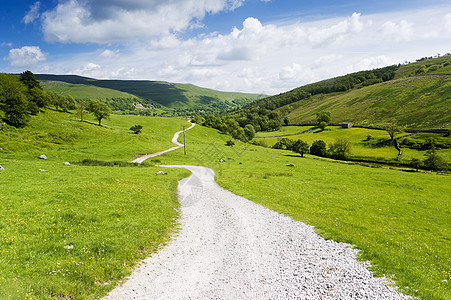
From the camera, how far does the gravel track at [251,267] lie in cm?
1028

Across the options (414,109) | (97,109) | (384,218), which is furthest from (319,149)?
(414,109)

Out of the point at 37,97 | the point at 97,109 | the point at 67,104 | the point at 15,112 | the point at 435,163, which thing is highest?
the point at 67,104

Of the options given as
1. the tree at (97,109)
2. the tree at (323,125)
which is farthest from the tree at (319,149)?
the tree at (97,109)

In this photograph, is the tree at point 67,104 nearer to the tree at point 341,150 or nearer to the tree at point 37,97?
the tree at point 37,97

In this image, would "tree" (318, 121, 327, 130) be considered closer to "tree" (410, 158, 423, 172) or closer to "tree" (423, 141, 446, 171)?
"tree" (410, 158, 423, 172)

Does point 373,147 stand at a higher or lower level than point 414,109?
lower

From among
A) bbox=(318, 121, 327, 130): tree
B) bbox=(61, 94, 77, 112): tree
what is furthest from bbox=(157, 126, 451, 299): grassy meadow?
bbox=(318, 121, 327, 130): tree

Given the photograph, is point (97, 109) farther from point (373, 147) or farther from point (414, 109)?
point (414, 109)

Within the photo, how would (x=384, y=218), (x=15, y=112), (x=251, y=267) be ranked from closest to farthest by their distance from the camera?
(x=251, y=267) → (x=384, y=218) → (x=15, y=112)

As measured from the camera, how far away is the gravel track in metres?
10.3

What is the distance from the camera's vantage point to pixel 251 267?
502 inches

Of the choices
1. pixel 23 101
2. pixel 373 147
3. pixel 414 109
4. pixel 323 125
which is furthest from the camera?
pixel 323 125

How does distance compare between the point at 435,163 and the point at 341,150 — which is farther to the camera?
the point at 341,150

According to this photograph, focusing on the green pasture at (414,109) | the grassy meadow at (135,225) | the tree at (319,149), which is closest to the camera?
the grassy meadow at (135,225)
